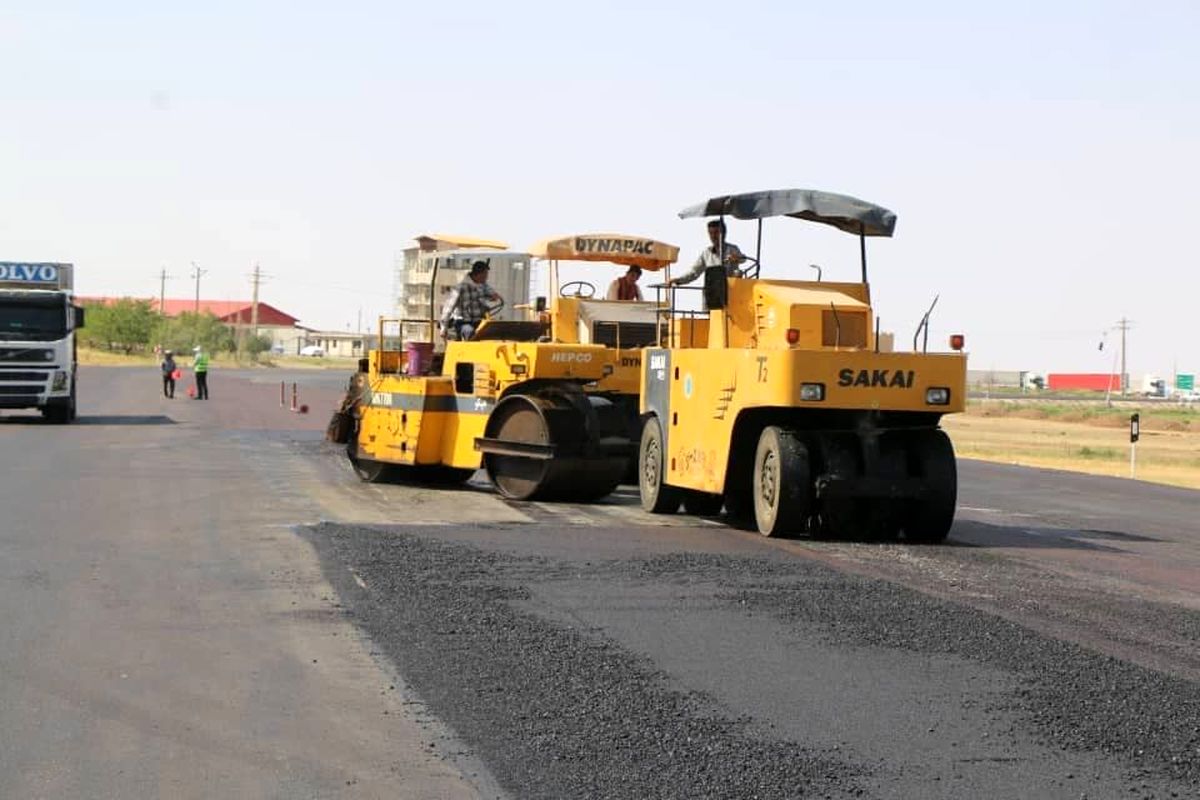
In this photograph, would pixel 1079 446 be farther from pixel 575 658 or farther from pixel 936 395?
pixel 575 658

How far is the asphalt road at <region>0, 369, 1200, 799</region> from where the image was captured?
242 inches

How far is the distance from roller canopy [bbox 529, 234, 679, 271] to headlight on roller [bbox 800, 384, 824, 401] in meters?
5.49

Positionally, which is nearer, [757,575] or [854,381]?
[757,575]

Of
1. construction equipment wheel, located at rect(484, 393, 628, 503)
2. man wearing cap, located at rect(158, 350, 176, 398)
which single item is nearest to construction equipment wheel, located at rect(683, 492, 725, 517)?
construction equipment wheel, located at rect(484, 393, 628, 503)

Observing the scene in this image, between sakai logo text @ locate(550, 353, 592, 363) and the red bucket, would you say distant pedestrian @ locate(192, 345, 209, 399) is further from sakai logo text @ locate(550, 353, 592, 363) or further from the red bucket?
sakai logo text @ locate(550, 353, 592, 363)

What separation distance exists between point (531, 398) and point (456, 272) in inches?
133

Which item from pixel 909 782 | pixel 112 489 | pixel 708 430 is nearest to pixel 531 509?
pixel 708 430

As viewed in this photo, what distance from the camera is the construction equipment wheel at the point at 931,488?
1391cm

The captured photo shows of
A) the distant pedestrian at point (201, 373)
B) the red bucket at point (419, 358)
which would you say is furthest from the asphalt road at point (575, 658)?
the distant pedestrian at point (201, 373)

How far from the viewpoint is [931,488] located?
547 inches

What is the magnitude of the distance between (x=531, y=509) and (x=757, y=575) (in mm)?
5207

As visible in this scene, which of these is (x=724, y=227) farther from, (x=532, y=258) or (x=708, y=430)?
(x=532, y=258)

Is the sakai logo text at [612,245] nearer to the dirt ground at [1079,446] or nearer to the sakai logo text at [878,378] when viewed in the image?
the sakai logo text at [878,378]

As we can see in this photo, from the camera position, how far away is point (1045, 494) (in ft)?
69.6
